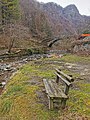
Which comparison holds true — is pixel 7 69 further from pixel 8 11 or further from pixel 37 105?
pixel 8 11

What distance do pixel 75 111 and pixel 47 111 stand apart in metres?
0.77

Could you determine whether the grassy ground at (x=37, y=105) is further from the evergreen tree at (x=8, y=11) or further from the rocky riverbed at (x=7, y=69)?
the evergreen tree at (x=8, y=11)

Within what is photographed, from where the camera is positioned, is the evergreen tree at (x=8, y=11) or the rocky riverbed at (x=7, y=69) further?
the evergreen tree at (x=8, y=11)

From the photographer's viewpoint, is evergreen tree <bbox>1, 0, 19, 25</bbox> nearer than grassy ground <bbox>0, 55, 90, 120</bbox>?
No

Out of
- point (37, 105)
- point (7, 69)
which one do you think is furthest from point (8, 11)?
point (37, 105)

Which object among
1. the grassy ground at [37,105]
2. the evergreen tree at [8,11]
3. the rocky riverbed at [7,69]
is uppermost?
the evergreen tree at [8,11]

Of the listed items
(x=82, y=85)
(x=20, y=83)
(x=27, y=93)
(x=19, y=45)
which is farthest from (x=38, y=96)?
(x=19, y=45)

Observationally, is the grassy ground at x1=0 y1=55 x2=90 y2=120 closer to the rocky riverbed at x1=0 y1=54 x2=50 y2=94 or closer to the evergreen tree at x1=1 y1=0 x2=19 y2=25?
the rocky riverbed at x1=0 y1=54 x2=50 y2=94

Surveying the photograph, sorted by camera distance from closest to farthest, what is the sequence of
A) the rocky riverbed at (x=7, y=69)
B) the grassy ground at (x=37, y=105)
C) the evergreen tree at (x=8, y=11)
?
the grassy ground at (x=37, y=105)
the rocky riverbed at (x=7, y=69)
the evergreen tree at (x=8, y=11)

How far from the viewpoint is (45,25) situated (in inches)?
2215

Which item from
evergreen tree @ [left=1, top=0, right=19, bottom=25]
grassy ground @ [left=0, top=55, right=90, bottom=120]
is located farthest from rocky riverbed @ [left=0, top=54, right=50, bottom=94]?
evergreen tree @ [left=1, top=0, right=19, bottom=25]

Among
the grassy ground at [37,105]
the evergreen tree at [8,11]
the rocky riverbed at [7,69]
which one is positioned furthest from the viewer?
the evergreen tree at [8,11]

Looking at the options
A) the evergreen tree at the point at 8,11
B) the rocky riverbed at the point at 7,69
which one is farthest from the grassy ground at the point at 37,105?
the evergreen tree at the point at 8,11

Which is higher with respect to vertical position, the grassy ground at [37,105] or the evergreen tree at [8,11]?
the evergreen tree at [8,11]
